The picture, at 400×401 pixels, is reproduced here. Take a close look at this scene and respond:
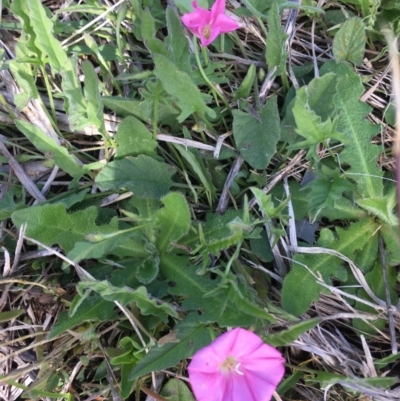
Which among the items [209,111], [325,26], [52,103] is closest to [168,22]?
[209,111]

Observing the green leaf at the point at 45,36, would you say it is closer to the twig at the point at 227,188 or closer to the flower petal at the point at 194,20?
the flower petal at the point at 194,20

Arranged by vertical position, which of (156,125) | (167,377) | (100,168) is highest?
(156,125)

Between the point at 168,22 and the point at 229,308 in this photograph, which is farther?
the point at 168,22

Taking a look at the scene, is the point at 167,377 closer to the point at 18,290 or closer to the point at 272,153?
the point at 18,290

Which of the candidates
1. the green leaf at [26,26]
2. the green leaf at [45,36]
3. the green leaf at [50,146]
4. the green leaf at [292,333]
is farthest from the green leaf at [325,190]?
the green leaf at [26,26]

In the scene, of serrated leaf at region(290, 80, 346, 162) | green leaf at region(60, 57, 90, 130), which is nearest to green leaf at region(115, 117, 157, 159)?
green leaf at region(60, 57, 90, 130)

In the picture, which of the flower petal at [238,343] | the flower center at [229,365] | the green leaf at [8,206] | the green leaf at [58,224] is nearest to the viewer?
the flower petal at [238,343]
